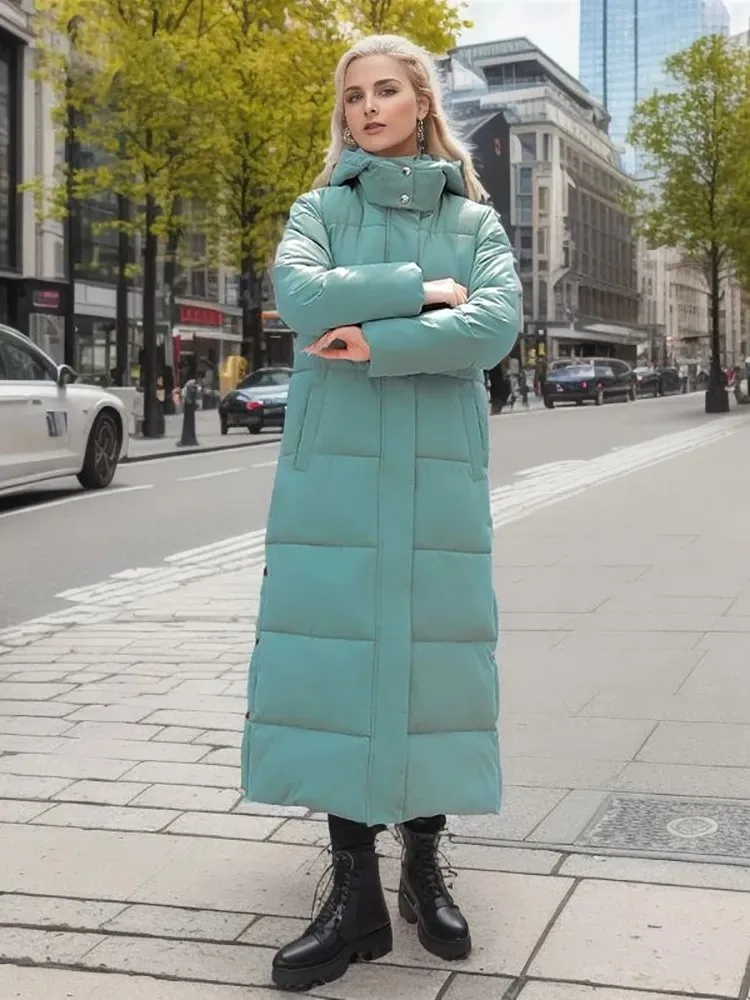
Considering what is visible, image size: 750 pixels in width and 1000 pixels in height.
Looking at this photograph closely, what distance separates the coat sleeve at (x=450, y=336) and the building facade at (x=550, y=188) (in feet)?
319

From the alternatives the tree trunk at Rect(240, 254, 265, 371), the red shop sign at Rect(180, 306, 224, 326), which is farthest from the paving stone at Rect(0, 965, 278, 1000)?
the red shop sign at Rect(180, 306, 224, 326)

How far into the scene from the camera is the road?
927cm

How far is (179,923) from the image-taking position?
3.21 meters

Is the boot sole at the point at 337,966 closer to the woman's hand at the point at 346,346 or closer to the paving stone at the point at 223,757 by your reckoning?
the woman's hand at the point at 346,346

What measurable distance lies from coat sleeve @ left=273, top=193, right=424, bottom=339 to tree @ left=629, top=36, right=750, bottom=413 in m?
37.8

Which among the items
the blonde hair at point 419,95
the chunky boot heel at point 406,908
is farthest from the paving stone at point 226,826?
the blonde hair at point 419,95

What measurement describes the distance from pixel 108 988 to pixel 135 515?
9.92 metres

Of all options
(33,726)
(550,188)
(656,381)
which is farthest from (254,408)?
(550,188)

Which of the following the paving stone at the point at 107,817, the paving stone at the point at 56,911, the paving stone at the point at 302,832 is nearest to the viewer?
the paving stone at the point at 56,911

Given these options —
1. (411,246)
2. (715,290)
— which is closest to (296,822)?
(411,246)

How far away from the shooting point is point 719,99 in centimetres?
4128

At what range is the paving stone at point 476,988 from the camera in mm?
2816

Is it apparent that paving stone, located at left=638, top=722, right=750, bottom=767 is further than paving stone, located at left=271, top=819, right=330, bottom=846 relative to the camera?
Yes

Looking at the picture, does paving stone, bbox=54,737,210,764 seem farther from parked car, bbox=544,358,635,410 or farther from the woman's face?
parked car, bbox=544,358,635,410
